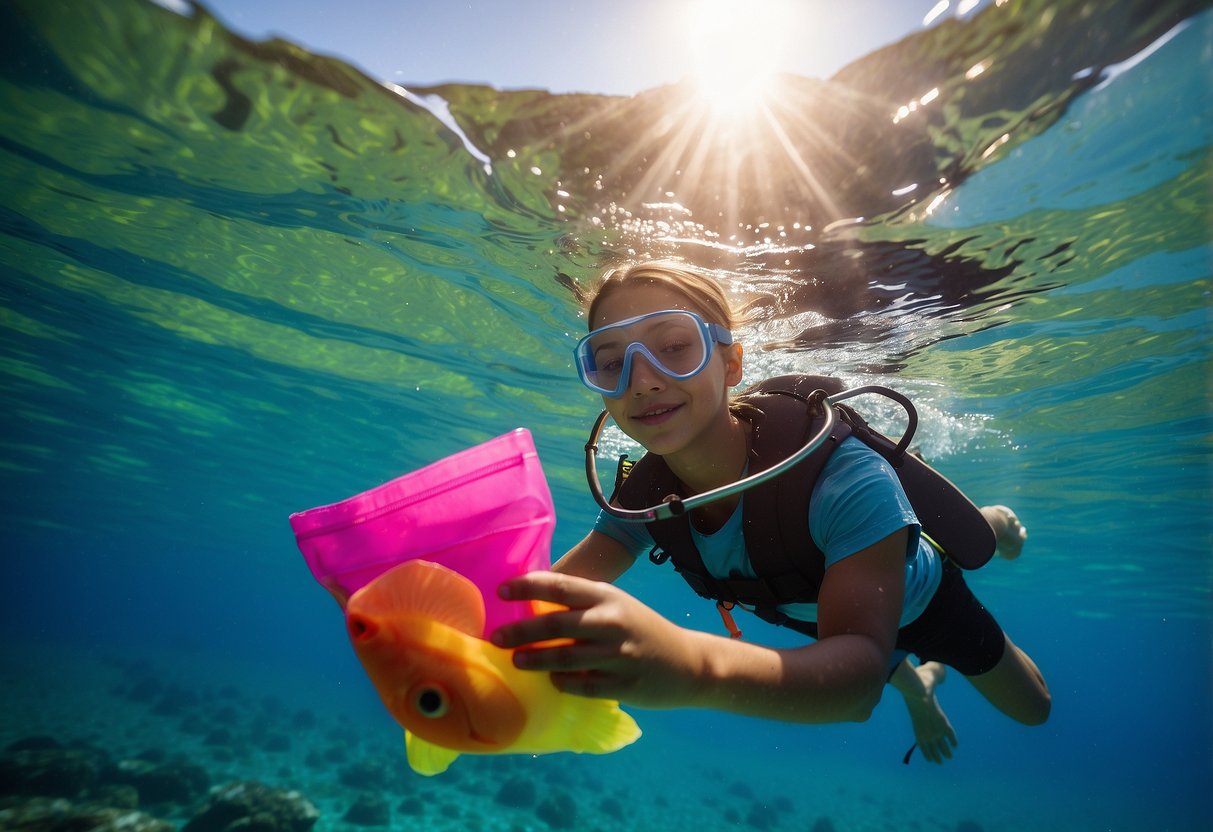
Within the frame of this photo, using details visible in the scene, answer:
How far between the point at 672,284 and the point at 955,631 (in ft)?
13.5

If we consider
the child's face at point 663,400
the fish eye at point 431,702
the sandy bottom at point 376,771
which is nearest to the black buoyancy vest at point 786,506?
the child's face at point 663,400

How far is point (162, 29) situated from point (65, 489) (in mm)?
42092

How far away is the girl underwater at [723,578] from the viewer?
1.36 m

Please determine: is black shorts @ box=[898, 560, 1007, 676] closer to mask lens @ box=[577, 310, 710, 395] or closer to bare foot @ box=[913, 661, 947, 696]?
bare foot @ box=[913, 661, 947, 696]

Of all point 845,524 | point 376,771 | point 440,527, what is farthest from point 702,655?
point 376,771

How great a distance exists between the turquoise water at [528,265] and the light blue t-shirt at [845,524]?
471 centimetres

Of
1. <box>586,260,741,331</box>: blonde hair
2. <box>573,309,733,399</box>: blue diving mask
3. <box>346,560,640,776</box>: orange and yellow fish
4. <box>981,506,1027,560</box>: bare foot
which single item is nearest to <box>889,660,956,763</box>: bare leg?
<box>981,506,1027,560</box>: bare foot

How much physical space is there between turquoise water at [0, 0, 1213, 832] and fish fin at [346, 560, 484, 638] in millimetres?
6214

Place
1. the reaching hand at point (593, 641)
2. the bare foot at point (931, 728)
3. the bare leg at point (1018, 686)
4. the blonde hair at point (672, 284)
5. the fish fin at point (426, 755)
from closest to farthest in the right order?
the reaching hand at point (593, 641)
the fish fin at point (426, 755)
the blonde hair at point (672, 284)
the bare leg at point (1018, 686)
the bare foot at point (931, 728)

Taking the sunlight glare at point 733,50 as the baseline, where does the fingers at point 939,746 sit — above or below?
below

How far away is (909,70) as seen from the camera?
5.66m

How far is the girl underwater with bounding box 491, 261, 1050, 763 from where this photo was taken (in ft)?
4.48

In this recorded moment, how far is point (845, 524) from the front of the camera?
2770 mm

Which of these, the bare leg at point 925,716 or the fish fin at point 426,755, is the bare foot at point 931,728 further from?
the fish fin at point 426,755
